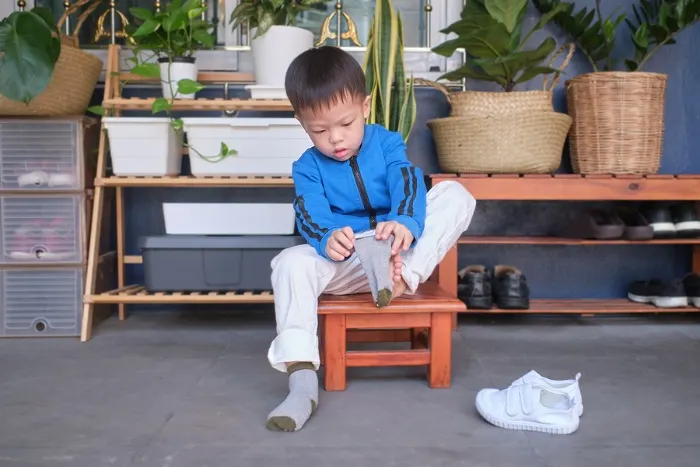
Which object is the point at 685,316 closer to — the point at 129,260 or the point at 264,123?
the point at 264,123

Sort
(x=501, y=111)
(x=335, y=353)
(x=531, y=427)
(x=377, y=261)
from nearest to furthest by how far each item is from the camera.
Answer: (x=531, y=427)
(x=377, y=261)
(x=335, y=353)
(x=501, y=111)

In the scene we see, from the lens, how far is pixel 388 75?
2.17 metres

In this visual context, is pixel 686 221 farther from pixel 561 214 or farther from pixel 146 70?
pixel 146 70

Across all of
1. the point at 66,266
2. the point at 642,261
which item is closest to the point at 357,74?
the point at 66,266

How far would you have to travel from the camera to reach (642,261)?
2549 mm

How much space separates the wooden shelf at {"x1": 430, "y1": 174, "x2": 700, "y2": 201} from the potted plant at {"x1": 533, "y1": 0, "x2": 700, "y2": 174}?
2.6 inches

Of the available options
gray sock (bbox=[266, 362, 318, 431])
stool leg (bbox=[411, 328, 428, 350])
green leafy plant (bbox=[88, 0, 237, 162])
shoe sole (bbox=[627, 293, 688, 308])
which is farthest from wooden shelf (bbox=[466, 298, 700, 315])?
green leafy plant (bbox=[88, 0, 237, 162])

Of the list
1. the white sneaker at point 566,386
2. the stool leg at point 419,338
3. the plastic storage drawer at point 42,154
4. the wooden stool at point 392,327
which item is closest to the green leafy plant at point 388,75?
the stool leg at point 419,338

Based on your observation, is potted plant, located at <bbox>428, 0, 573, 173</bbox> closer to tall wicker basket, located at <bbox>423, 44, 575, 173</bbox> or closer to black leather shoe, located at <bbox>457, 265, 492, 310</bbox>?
tall wicker basket, located at <bbox>423, 44, 575, 173</bbox>

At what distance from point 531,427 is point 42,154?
5.57ft

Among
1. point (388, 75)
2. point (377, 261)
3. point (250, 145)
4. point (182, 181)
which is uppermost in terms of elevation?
point (388, 75)

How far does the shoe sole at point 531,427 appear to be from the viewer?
124 centimetres

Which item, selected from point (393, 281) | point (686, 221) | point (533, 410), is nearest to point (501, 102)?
point (686, 221)

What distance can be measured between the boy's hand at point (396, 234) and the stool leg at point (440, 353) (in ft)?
0.70
